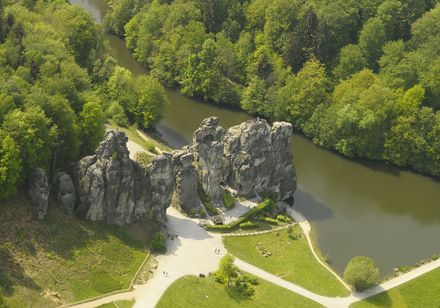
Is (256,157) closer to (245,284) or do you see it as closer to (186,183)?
(186,183)

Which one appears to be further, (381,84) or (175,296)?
(381,84)

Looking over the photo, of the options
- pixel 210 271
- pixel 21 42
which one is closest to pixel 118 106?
pixel 21 42

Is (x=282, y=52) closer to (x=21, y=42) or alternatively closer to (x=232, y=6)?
(x=232, y=6)

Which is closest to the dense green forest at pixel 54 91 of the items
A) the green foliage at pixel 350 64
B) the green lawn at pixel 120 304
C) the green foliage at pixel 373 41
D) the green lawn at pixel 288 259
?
the green lawn at pixel 120 304

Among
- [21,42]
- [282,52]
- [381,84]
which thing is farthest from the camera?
[282,52]

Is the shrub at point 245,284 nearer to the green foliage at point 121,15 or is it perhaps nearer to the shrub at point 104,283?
the shrub at point 104,283

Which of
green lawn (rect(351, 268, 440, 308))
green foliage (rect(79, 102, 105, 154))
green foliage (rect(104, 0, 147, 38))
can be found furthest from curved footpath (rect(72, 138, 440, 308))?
green foliage (rect(104, 0, 147, 38))
